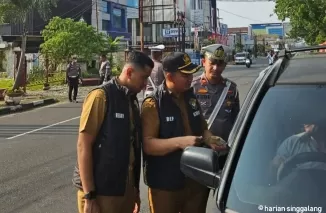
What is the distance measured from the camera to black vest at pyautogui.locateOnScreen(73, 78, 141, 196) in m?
3.33

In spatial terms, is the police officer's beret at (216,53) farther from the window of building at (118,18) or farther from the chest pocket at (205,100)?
the window of building at (118,18)

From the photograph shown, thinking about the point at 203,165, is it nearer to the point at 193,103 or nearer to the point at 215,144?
the point at 215,144

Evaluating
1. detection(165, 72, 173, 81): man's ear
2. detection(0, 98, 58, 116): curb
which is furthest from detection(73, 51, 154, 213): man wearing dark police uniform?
detection(0, 98, 58, 116): curb

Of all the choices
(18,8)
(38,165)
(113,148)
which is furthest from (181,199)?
(18,8)

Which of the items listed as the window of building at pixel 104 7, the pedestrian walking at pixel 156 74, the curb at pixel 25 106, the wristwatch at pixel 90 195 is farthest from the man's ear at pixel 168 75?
the window of building at pixel 104 7

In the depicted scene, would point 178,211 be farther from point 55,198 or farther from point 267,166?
point 55,198

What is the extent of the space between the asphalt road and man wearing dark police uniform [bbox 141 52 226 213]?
1.04ft

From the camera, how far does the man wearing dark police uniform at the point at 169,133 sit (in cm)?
361

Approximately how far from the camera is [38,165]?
8648 mm

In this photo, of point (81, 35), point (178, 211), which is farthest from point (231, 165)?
point (81, 35)

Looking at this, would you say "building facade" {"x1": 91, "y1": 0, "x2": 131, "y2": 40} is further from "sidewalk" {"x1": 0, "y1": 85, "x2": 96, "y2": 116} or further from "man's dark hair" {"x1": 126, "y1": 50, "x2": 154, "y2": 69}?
"man's dark hair" {"x1": 126, "y1": 50, "x2": 154, "y2": 69}

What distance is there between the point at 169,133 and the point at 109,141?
0.50 metres

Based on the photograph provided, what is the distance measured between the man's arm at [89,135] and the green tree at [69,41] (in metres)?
26.0

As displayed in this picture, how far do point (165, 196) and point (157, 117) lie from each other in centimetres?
55
